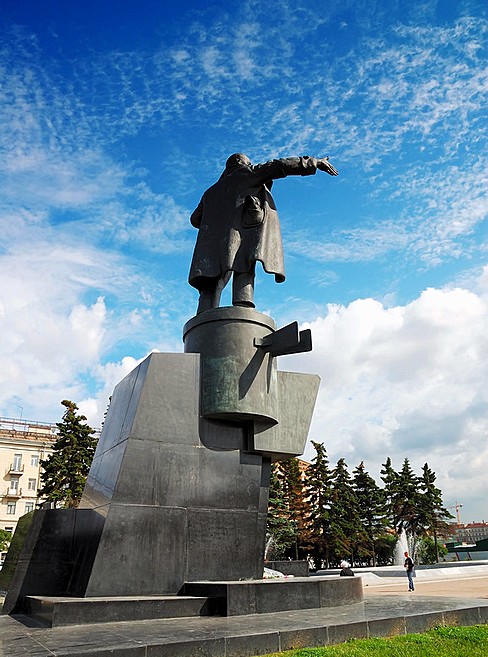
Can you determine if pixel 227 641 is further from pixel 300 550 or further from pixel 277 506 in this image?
pixel 300 550

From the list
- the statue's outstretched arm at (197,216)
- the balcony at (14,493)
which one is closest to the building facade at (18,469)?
the balcony at (14,493)

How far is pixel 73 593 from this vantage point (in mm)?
7227

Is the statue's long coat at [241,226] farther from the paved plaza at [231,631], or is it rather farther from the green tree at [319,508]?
the green tree at [319,508]

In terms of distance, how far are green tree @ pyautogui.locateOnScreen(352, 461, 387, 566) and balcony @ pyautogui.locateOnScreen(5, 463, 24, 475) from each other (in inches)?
1052

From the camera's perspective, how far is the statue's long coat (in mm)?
9297

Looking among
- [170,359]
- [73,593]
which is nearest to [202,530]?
[73,593]

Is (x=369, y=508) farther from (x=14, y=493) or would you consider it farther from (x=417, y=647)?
(x=417, y=647)

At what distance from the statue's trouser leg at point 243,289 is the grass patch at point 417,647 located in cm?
503

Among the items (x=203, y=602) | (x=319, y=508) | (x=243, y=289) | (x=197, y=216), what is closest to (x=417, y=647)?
(x=203, y=602)

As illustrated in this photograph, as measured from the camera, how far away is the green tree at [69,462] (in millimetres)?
28609

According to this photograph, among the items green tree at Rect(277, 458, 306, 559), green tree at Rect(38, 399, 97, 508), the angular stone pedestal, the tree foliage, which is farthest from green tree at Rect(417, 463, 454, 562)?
the angular stone pedestal

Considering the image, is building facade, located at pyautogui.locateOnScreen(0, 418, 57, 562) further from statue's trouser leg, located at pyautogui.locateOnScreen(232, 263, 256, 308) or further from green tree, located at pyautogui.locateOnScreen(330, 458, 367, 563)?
statue's trouser leg, located at pyautogui.locateOnScreen(232, 263, 256, 308)

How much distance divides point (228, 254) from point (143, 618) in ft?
17.5

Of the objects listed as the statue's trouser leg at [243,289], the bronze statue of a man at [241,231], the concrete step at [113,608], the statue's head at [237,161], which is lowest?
the concrete step at [113,608]
